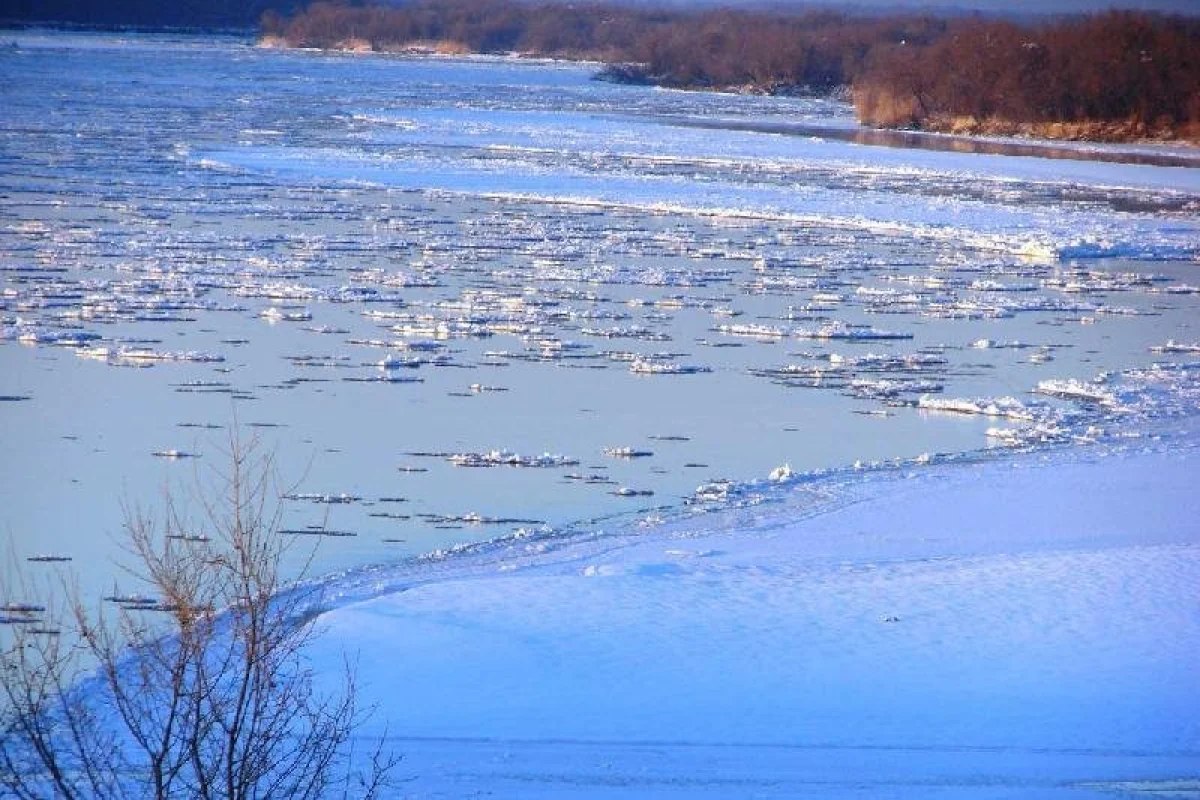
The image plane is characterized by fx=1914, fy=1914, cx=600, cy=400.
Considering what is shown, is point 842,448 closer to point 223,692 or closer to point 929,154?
point 223,692

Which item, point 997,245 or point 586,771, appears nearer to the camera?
point 586,771

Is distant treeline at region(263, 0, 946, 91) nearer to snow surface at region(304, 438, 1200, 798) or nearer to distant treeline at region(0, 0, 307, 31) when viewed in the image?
distant treeline at region(0, 0, 307, 31)

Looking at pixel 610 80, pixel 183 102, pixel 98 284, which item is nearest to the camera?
pixel 98 284

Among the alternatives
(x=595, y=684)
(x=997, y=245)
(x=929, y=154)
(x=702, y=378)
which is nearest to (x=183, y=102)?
(x=929, y=154)

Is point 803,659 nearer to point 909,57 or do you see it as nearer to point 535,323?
point 535,323

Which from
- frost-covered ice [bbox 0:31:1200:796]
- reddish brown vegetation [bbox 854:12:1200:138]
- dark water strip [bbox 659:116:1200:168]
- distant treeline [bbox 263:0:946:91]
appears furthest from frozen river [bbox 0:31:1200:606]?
distant treeline [bbox 263:0:946:91]
